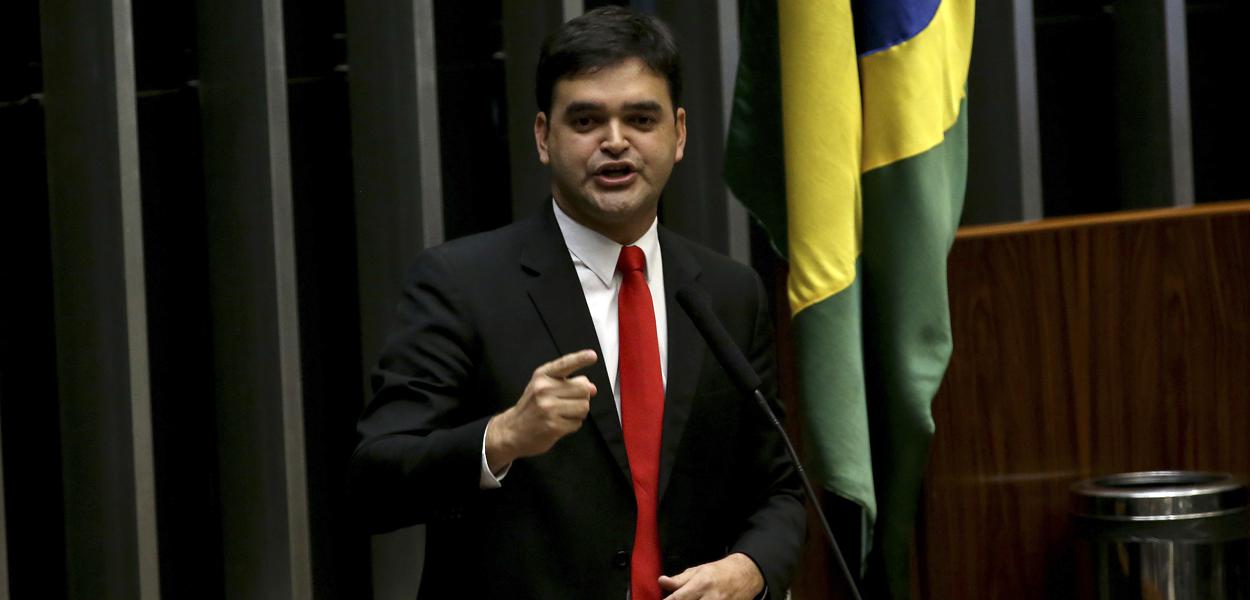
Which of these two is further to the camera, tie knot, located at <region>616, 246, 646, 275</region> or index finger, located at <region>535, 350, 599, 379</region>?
tie knot, located at <region>616, 246, 646, 275</region>

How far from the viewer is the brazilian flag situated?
229cm

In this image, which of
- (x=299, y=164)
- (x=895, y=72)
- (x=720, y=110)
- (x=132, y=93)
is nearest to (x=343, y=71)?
(x=299, y=164)

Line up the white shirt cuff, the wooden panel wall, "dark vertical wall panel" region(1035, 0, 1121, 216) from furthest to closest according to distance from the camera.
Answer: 1. "dark vertical wall panel" region(1035, 0, 1121, 216)
2. the wooden panel wall
3. the white shirt cuff

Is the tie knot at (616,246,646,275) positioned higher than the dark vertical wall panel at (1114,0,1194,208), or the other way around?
the dark vertical wall panel at (1114,0,1194,208)

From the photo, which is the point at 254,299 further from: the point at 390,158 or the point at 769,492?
the point at 769,492

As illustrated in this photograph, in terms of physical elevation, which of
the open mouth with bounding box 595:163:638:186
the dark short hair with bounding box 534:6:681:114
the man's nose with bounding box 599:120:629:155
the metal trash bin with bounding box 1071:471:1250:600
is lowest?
the metal trash bin with bounding box 1071:471:1250:600

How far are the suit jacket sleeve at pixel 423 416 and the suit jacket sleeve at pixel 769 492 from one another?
360 mm

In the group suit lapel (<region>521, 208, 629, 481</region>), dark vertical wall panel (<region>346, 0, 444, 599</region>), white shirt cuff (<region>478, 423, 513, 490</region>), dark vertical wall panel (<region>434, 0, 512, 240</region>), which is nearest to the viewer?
white shirt cuff (<region>478, 423, 513, 490</region>)

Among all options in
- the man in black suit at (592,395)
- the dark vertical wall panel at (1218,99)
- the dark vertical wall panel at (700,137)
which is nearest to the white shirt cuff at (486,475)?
the man in black suit at (592,395)

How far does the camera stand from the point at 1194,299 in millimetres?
2408

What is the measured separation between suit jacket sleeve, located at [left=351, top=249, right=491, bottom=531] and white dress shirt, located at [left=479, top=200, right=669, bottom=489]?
0.16 meters

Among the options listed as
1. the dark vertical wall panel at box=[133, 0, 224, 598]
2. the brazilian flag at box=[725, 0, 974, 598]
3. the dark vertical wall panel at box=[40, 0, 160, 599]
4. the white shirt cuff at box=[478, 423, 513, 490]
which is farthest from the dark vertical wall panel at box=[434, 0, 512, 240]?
the white shirt cuff at box=[478, 423, 513, 490]

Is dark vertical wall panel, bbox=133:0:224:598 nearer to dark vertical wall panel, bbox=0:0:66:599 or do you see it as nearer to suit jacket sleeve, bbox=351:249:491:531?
dark vertical wall panel, bbox=0:0:66:599

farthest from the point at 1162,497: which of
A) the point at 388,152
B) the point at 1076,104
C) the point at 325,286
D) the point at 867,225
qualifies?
the point at 325,286
